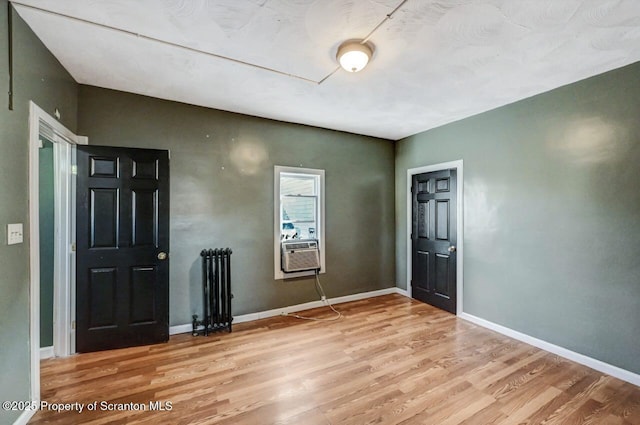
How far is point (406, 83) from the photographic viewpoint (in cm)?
271

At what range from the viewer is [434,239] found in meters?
4.09

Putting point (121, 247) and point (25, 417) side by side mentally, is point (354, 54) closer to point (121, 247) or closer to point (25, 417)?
point (121, 247)

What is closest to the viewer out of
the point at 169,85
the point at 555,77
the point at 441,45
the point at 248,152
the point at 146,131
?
the point at 441,45

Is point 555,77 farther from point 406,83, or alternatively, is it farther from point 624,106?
point 406,83

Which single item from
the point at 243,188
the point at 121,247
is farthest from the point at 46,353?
the point at 243,188

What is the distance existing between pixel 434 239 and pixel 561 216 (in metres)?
1.56

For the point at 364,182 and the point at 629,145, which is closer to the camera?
the point at 629,145

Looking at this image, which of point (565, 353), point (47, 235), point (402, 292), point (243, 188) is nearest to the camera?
point (47, 235)

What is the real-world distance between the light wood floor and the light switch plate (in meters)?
1.23

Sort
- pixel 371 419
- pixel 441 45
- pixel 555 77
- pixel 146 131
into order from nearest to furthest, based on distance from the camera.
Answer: pixel 371 419 → pixel 441 45 → pixel 555 77 → pixel 146 131

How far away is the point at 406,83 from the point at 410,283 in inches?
122

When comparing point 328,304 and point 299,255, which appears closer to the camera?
point 299,255

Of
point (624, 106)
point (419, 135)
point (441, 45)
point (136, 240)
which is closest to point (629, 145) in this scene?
point (624, 106)

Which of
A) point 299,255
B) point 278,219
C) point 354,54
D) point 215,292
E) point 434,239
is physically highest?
point 354,54
